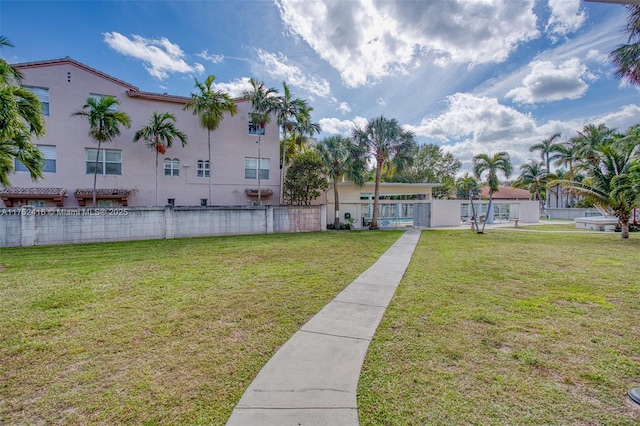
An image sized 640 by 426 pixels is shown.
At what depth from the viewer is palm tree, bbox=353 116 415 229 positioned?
764 inches

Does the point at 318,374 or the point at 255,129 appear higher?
the point at 255,129

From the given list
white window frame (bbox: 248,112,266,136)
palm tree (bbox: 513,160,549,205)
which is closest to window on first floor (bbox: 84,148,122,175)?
white window frame (bbox: 248,112,266,136)

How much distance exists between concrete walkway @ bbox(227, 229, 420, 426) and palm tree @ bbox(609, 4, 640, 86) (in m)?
11.5

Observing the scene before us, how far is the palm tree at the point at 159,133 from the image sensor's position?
17391 millimetres

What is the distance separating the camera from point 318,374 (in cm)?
305

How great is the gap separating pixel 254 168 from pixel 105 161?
9.70 metres

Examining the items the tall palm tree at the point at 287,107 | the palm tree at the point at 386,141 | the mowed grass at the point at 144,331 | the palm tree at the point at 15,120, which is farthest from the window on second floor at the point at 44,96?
the palm tree at the point at 386,141

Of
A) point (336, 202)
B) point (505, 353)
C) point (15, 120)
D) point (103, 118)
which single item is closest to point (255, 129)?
point (336, 202)

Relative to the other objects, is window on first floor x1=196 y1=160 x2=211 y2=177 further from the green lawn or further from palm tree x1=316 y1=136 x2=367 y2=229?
the green lawn

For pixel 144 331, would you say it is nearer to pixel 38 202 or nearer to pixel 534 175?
pixel 38 202

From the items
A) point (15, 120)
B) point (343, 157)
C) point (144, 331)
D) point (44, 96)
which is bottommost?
point (144, 331)

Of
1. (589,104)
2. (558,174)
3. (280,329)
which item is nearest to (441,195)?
(558,174)

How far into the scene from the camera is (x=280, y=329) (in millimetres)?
4172

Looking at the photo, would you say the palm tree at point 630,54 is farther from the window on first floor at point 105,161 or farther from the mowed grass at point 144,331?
the window on first floor at point 105,161
